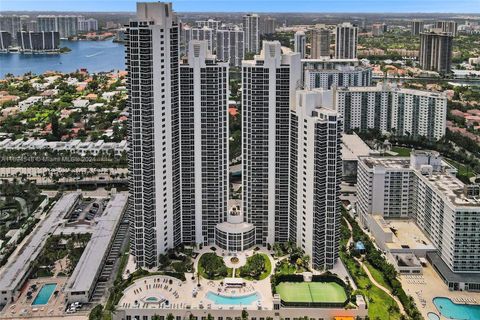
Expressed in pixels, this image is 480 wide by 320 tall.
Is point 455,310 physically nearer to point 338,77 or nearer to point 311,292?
point 311,292

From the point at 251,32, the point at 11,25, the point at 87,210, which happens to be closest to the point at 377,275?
the point at 87,210

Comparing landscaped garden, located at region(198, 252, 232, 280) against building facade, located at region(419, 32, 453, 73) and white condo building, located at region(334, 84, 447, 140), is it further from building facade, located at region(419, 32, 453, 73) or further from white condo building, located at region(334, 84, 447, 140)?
building facade, located at region(419, 32, 453, 73)

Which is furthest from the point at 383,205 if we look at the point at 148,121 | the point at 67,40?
the point at 67,40

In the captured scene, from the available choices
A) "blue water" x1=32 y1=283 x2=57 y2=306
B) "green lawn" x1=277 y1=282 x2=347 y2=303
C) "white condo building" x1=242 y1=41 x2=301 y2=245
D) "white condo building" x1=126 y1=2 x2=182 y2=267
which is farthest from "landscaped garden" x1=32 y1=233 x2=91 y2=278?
"green lawn" x1=277 y1=282 x2=347 y2=303

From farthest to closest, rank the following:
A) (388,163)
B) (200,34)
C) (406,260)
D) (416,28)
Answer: (416,28) → (200,34) → (388,163) → (406,260)

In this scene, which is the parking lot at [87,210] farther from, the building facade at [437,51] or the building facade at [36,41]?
the building facade at [36,41]

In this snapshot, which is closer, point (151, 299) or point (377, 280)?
point (151, 299)

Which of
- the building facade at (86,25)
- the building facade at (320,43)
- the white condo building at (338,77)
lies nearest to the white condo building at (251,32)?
the building facade at (320,43)
